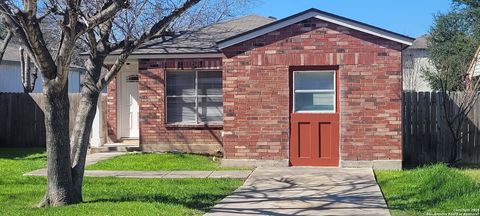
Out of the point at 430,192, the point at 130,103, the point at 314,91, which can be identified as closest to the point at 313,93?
the point at 314,91

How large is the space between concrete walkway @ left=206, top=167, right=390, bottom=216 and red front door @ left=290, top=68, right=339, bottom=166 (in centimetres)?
49

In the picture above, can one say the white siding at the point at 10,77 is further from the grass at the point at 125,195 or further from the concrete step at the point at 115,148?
the grass at the point at 125,195

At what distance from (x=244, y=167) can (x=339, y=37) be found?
12.0ft

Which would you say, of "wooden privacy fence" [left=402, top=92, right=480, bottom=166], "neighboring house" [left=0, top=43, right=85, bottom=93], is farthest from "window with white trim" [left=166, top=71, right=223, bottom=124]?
"neighboring house" [left=0, top=43, right=85, bottom=93]

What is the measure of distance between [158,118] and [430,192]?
8899mm

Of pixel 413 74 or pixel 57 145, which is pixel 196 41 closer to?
pixel 57 145

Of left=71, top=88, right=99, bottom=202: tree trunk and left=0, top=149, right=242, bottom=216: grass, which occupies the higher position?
left=71, top=88, right=99, bottom=202: tree trunk

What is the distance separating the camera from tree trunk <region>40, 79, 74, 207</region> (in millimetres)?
8789

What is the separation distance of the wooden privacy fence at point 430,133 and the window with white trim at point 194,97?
5.02 m

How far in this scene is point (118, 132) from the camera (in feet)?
60.1

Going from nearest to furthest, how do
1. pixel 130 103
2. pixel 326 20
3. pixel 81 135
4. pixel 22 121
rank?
pixel 81 135 → pixel 326 20 → pixel 130 103 → pixel 22 121

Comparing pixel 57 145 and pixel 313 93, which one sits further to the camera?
pixel 313 93

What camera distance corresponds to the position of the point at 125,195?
1013 centimetres

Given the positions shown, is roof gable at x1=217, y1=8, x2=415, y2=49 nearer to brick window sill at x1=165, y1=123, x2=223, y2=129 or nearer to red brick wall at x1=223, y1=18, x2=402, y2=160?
red brick wall at x1=223, y1=18, x2=402, y2=160
